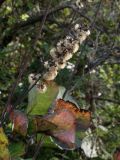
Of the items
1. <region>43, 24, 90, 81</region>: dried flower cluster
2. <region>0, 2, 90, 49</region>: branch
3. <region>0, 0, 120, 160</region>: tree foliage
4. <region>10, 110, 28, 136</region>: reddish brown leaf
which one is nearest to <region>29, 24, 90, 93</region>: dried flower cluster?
<region>43, 24, 90, 81</region>: dried flower cluster

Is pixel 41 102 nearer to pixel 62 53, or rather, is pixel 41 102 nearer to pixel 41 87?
pixel 41 87

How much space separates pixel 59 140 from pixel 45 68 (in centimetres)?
25

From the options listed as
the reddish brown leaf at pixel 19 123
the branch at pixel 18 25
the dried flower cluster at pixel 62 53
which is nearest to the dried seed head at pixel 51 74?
the dried flower cluster at pixel 62 53

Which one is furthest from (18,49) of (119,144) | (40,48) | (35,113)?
(35,113)

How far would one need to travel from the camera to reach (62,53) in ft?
5.64

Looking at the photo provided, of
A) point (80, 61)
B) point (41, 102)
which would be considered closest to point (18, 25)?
point (80, 61)

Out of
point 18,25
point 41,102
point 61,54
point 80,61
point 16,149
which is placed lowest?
point 16,149

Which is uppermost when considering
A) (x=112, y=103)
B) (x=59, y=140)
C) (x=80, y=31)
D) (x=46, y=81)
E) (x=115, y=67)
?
(x=115, y=67)

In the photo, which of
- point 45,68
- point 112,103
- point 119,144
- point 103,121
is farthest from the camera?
point 112,103

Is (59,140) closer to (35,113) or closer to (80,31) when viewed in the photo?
(35,113)

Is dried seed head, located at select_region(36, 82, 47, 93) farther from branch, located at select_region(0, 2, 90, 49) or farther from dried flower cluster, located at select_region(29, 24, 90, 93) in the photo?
branch, located at select_region(0, 2, 90, 49)

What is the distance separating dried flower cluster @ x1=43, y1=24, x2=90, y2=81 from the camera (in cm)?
172

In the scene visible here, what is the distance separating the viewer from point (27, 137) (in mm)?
1780

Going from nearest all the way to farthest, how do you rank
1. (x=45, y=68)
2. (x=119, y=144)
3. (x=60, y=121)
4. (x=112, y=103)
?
(x=60, y=121)
(x=45, y=68)
(x=119, y=144)
(x=112, y=103)
